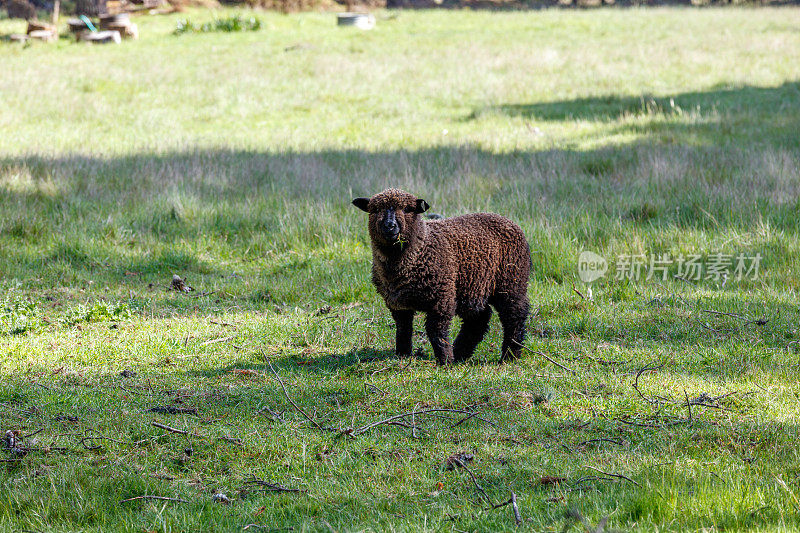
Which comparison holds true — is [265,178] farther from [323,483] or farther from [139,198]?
[323,483]

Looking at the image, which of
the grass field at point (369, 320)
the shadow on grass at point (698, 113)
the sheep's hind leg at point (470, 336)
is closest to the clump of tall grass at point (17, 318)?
the grass field at point (369, 320)

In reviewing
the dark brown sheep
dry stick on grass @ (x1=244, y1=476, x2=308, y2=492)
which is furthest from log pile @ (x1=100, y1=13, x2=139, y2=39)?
dry stick on grass @ (x1=244, y1=476, x2=308, y2=492)

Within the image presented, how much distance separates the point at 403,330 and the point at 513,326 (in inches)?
41.5

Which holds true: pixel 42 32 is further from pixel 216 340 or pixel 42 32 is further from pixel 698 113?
pixel 216 340

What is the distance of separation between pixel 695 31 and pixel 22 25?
29.8 m

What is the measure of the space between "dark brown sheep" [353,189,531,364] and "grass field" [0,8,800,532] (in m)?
0.33

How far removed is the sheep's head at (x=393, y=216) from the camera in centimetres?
627

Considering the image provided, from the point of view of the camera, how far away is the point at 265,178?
13.3m

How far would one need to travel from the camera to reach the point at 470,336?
24.0 feet

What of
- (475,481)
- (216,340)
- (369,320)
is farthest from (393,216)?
(216,340)

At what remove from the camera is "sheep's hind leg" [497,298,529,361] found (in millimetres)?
7047

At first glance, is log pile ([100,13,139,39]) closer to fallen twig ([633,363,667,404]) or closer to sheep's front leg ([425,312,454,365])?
sheep's front leg ([425,312,454,365])

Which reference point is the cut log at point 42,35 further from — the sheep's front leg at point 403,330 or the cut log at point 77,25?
the sheep's front leg at point 403,330

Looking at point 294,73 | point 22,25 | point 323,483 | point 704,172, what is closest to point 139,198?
point 323,483
